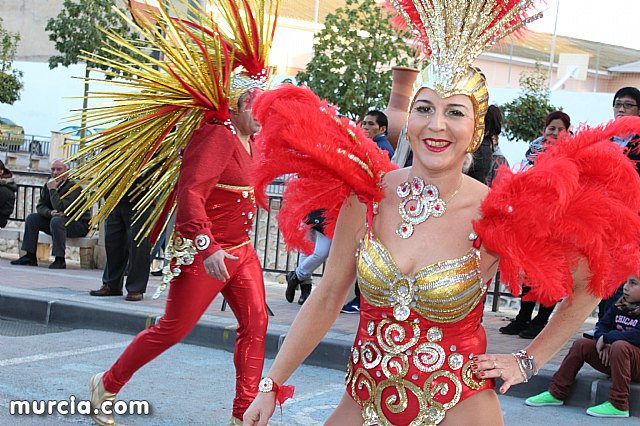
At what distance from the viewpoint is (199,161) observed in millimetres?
5172

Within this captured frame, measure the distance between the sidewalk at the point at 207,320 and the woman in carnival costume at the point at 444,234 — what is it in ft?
13.1

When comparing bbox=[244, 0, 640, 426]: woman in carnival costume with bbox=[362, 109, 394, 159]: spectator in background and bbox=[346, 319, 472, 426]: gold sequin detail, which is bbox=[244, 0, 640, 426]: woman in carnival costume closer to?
bbox=[346, 319, 472, 426]: gold sequin detail

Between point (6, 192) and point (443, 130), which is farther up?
point (443, 130)

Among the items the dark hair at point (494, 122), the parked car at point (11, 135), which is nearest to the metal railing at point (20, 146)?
the parked car at point (11, 135)

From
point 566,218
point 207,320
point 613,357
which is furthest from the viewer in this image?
point 207,320

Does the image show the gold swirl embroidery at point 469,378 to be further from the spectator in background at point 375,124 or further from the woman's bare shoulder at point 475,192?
the spectator in background at point 375,124

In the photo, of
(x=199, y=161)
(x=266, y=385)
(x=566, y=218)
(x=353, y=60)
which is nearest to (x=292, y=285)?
(x=199, y=161)

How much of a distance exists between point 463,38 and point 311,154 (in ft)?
1.99

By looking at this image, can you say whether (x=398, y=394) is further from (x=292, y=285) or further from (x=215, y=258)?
(x=292, y=285)

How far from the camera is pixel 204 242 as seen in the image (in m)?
5.07

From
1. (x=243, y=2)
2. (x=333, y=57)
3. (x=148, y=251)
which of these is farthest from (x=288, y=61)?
(x=243, y=2)

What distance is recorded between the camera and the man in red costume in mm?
5129

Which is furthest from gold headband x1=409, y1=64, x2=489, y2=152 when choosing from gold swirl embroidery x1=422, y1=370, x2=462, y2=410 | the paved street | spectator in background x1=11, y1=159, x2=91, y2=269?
spectator in background x1=11, y1=159, x2=91, y2=269

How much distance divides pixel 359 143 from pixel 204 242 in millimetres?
2189
